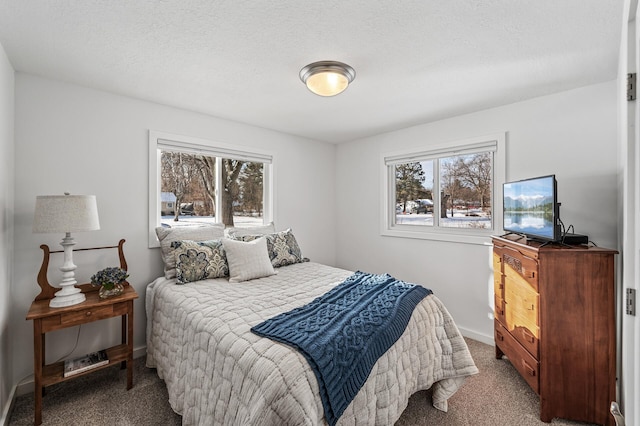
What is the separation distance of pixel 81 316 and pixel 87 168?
1198mm

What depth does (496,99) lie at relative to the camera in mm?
2752

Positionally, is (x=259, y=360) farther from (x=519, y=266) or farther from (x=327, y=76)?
(x=519, y=266)

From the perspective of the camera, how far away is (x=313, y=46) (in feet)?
6.08

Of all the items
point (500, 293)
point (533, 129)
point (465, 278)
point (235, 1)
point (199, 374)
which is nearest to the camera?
point (235, 1)

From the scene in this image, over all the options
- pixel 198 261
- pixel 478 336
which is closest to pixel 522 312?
pixel 478 336

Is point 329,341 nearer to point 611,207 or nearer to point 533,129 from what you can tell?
point 611,207

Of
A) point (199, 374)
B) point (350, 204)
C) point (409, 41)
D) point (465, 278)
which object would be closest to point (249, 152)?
point (350, 204)

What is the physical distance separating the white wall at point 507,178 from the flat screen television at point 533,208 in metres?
0.40

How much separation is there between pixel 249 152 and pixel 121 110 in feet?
4.25

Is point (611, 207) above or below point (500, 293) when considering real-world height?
above

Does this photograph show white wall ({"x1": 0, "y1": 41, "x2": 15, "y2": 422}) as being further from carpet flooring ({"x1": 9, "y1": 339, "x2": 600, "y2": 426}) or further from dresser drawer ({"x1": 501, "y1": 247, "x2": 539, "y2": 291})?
dresser drawer ({"x1": 501, "y1": 247, "x2": 539, "y2": 291})

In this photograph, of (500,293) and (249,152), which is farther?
(249,152)

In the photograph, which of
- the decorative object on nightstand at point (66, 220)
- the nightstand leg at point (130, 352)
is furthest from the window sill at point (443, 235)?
the decorative object on nightstand at point (66, 220)

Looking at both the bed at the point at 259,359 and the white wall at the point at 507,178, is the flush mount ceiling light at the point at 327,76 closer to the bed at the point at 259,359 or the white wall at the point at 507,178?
the bed at the point at 259,359
